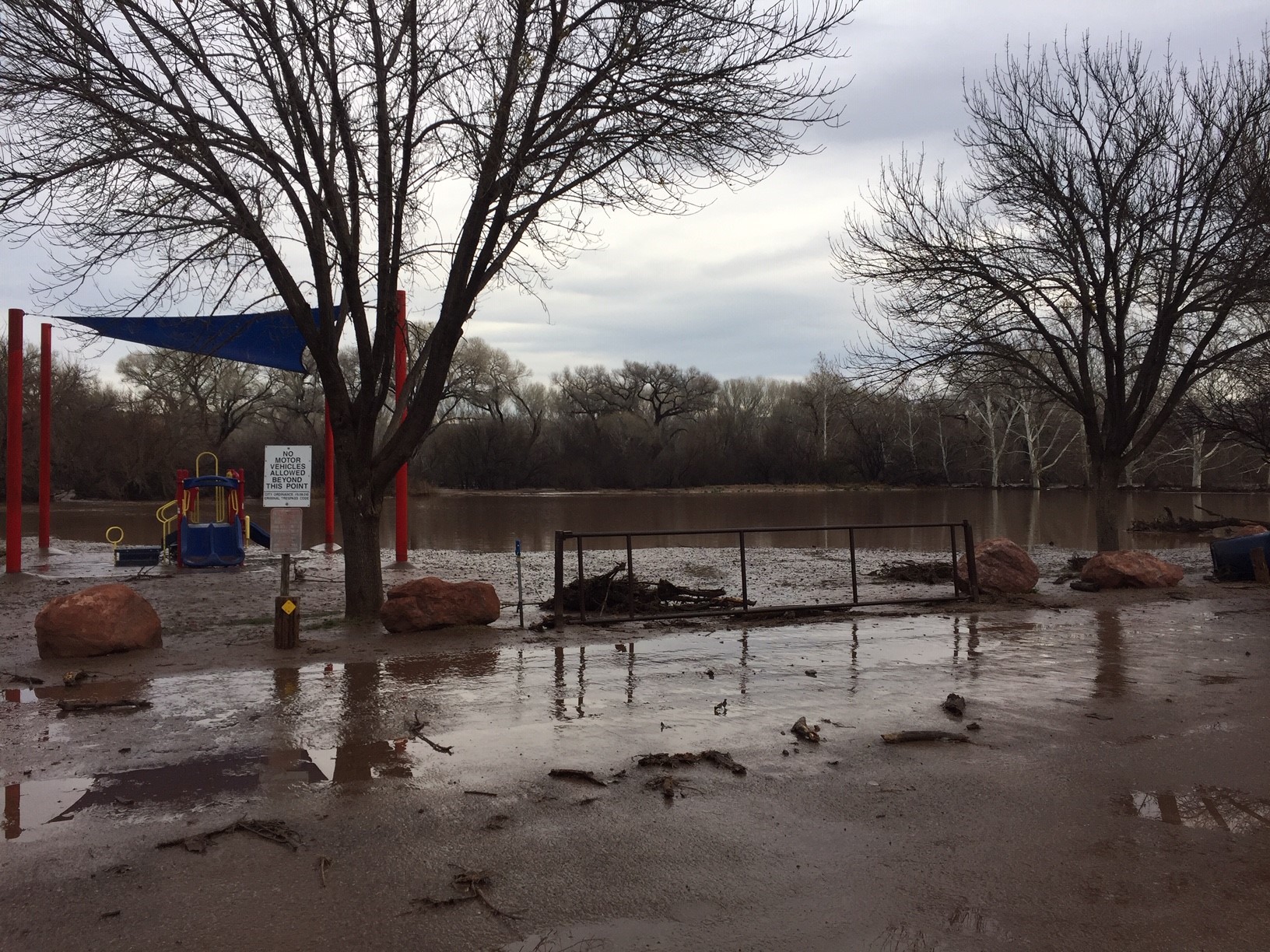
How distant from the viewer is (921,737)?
264 inches

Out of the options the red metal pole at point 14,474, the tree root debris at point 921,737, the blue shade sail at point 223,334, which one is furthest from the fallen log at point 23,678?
the red metal pole at point 14,474

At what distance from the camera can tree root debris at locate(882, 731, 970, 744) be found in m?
6.64

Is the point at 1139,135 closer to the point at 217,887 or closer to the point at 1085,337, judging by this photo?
the point at 1085,337

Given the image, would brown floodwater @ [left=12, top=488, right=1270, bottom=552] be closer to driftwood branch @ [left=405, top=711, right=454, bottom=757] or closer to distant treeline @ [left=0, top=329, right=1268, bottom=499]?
distant treeline @ [left=0, top=329, right=1268, bottom=499]

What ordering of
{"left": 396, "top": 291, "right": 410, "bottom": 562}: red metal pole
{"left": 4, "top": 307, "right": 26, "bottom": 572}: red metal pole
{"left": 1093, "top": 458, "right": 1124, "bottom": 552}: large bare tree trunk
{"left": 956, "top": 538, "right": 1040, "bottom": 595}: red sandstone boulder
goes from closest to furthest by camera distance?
{"left": 956, "top": 538, "right": 1040, "bottom": 595}: red sandstone boulder < {"left": 396, "top": 291, "right": 410, "bottom": 562}: red metal pole < {"left": 4, "top": 307, "right": 26, "bottom": 572}: red metal pole < {"left": 1093, "top": 458, "right": 1124, "bottom": 552}: large bare tree trunk

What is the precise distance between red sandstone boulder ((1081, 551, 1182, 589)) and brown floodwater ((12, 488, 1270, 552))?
30.3ft

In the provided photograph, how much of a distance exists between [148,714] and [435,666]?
8.50ft

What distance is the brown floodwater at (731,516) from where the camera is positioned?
28.0 m

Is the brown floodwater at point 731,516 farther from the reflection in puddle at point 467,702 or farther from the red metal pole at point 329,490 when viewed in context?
the reflection in puddle at point 467,702

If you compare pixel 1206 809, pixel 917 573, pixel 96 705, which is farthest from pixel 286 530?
pixel 917 573

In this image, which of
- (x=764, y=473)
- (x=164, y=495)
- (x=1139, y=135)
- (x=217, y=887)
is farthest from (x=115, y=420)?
(x=217, y=887)

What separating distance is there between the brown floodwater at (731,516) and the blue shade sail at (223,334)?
589 centimetres

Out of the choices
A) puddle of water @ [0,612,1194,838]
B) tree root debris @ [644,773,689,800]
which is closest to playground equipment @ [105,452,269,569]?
puddle of water @ [0,612,1194,838]

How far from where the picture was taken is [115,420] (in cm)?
5581
